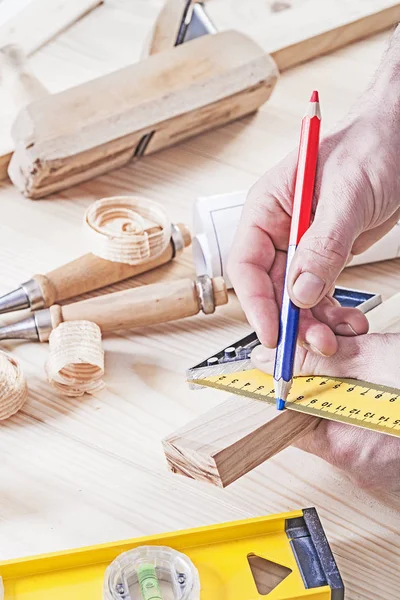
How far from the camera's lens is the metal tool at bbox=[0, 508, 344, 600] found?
2.84ft

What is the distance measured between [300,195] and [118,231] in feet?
1.43

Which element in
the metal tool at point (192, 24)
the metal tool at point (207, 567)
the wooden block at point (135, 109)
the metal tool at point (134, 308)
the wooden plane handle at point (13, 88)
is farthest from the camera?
the metal tool at point (192, 24)

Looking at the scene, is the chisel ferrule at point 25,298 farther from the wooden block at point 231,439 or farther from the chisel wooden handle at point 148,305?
the wooden block at point 231,439

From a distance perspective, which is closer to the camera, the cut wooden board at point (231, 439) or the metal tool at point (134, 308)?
the cut wooden board at point (231, 439)

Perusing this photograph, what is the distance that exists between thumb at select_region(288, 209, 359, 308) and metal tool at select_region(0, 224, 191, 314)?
16.5 inches

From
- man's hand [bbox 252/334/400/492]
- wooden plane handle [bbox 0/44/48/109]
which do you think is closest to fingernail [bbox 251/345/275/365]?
man's hand [bbox 252/334/400/492]

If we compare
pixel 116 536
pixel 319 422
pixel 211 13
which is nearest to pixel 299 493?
pixel 319 422

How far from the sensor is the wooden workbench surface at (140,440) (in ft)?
3.26

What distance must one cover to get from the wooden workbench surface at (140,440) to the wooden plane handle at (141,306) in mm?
36

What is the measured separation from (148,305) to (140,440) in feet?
0.77

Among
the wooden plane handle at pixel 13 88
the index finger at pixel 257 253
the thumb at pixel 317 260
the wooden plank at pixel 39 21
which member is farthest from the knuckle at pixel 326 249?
the wooden plank at pixel 39 21

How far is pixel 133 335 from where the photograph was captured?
128 cm

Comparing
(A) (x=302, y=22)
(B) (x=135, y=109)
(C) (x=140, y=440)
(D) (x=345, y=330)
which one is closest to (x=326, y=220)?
(D) (x=345, y=330)

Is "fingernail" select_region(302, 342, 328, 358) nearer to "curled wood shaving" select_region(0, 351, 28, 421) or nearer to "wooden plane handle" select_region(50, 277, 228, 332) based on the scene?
"wooden plane handle" select_region(50, 277, 228, 332)
